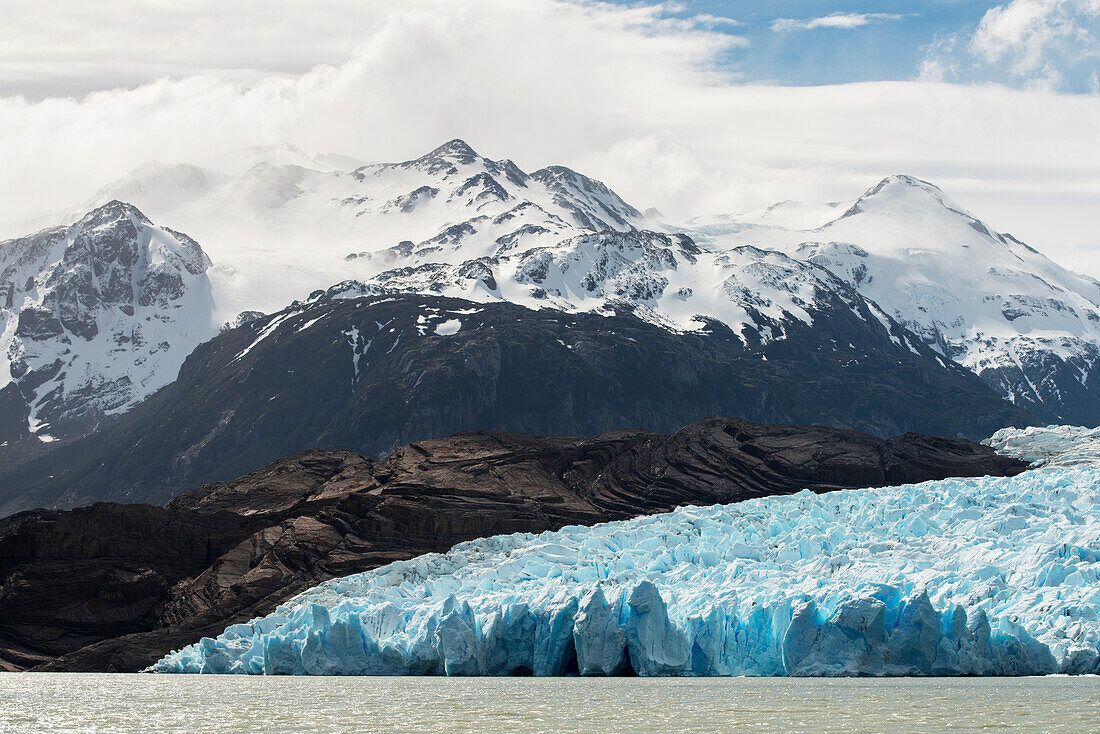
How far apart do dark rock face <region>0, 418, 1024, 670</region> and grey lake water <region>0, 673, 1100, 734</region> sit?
115ft

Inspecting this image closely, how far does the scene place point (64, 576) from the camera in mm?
A: 119438

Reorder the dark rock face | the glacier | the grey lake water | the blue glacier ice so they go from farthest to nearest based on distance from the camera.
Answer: the glacier
the dark rock face
the blue glacier ice
the grey lake water

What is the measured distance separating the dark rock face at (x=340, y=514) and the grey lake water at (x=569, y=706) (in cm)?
3501

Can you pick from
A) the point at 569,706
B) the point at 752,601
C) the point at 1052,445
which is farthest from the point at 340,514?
the point at 1052,445

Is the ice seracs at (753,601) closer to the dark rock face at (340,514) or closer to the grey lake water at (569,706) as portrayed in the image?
the grey lake water at (569,706)

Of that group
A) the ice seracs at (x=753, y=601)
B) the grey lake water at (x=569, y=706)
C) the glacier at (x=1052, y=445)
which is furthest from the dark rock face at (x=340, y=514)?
the grey lake water at (x=569, y=706)

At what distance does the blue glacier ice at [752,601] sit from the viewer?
7550 cm

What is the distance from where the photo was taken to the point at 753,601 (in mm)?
79000

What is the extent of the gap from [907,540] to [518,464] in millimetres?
67113

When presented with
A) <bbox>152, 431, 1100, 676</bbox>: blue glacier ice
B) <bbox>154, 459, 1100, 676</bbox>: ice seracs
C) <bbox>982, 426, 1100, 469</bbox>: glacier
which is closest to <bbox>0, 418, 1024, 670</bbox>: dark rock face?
<bbox>982, 426, 1100, 469</bbox>: glacier

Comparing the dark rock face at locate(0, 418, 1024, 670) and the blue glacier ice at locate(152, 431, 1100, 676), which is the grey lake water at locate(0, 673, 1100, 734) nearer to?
the blue glacier ice at locate(152, 431, 1100, 676)

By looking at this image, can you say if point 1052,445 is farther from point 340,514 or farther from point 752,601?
point 752,601

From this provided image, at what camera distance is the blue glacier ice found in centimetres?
7550

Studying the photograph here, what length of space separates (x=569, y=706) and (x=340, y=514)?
73213 mm
